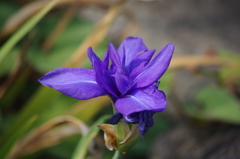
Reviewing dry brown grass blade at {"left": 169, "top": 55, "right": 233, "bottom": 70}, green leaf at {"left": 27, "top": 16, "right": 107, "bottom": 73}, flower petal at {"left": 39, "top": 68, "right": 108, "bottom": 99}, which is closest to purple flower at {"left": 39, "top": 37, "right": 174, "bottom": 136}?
flower petal at {"left": 39, "top": 68, "right": 108, "bottom": 99}

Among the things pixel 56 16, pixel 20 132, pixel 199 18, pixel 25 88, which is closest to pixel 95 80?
pixel 20 132

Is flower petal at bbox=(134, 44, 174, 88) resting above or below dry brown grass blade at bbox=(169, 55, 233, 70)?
above

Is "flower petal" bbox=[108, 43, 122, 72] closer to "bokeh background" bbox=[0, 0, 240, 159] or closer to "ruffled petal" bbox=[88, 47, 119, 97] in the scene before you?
"ruffled petal" bbox=[88, 47, 119, 97]

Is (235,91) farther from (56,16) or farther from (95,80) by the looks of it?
(56,16)

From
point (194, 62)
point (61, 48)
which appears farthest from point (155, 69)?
point (61, 48)

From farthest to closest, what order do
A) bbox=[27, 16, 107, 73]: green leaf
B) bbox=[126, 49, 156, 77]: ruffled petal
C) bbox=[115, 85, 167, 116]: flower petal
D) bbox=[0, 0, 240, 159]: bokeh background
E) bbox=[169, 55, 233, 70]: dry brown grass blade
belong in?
bbox=[27, 16, 107, 73]: green leaf → bbox=[169, 55, 233, 70]: dry brown grass blade → bbox=[0, 0, 240, 159]: bokeh background → bbox=[126, 49, 156, 77]: ruffled petal → bbox=[115, 85, 167, 116]: flower petal

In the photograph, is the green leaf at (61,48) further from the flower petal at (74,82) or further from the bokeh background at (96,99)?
the flower petal at (74,82)
